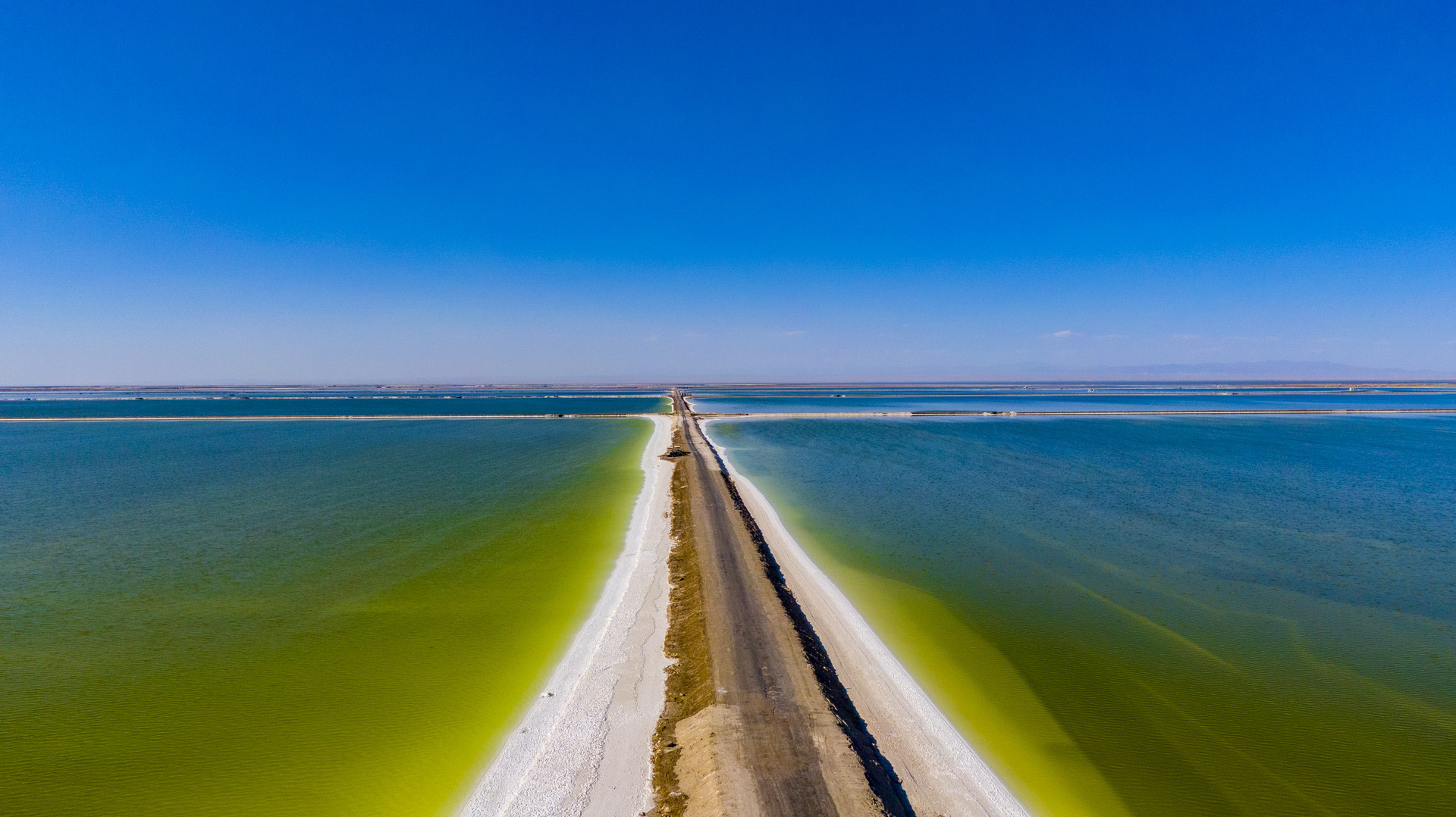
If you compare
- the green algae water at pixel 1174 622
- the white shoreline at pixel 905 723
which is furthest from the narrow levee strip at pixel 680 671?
the green algae water at pixel 1174 622

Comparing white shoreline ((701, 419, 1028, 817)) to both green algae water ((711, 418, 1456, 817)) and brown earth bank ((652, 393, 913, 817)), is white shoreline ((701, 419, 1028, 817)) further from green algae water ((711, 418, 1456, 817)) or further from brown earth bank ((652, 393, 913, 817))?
green algae water ((711, 418, 1456, 817))

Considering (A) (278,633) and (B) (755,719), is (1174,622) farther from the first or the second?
(A) (278,633)

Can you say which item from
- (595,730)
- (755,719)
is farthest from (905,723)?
(595,730)

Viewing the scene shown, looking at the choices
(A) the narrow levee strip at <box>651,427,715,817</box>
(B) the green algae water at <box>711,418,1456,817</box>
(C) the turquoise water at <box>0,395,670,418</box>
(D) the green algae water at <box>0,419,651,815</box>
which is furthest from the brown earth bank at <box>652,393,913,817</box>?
(C) the turquoise water at <box>0,395,670,418</box>

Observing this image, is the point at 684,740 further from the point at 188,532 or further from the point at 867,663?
the point at 188,532

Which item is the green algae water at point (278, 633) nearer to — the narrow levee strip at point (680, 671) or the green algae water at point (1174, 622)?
the narrow levee strip at point (680, 671)
